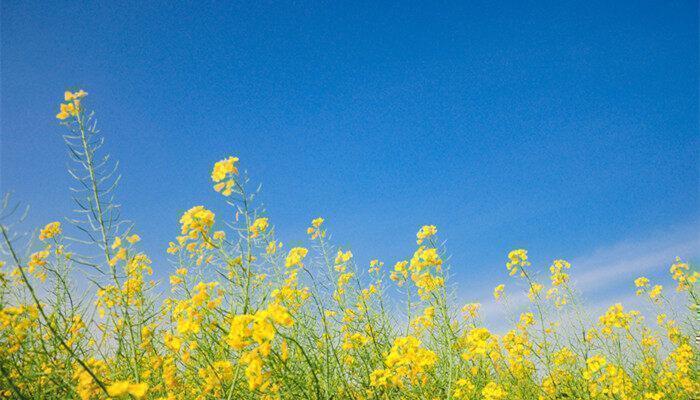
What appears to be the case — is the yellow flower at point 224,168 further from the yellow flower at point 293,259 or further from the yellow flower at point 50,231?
the yellow flower at point 50,231

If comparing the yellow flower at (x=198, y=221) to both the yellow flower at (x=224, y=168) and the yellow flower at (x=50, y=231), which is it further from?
the yellow flower at (x=50, y=231)

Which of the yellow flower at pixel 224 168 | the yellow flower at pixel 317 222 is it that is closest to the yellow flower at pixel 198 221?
the yellow flower at pixel 224 168

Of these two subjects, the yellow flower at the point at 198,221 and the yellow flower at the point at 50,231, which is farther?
the yellow flower at the point at 50,231

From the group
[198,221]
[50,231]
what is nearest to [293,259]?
A: [198,221]

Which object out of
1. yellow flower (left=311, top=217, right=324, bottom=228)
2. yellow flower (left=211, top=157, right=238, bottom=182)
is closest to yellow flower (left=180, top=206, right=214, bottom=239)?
yellow flower (left=211, top=157, right=238, bottom=182)

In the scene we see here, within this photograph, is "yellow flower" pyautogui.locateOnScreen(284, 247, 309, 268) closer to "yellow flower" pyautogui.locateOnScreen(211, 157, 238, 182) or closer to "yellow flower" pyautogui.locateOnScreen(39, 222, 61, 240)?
"yellow flower" pyautogui.locateOnScreen(211, 157, 238, 182)

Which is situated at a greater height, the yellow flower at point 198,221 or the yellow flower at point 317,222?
the yellow flower at point 317,222

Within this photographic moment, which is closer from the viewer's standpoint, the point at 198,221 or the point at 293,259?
the point at 198,221

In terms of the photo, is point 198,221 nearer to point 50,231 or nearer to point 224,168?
point 224,168

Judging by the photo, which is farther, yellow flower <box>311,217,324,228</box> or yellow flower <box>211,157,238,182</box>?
yellow flower <box>311,217,324,228</box>

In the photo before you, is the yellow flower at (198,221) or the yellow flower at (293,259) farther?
the yellow flower at (293,259)

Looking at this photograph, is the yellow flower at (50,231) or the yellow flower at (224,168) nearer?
the yellow flower at (224,168)

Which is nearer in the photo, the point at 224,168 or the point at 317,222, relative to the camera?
the point at 224,168

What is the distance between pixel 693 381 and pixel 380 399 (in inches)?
187
